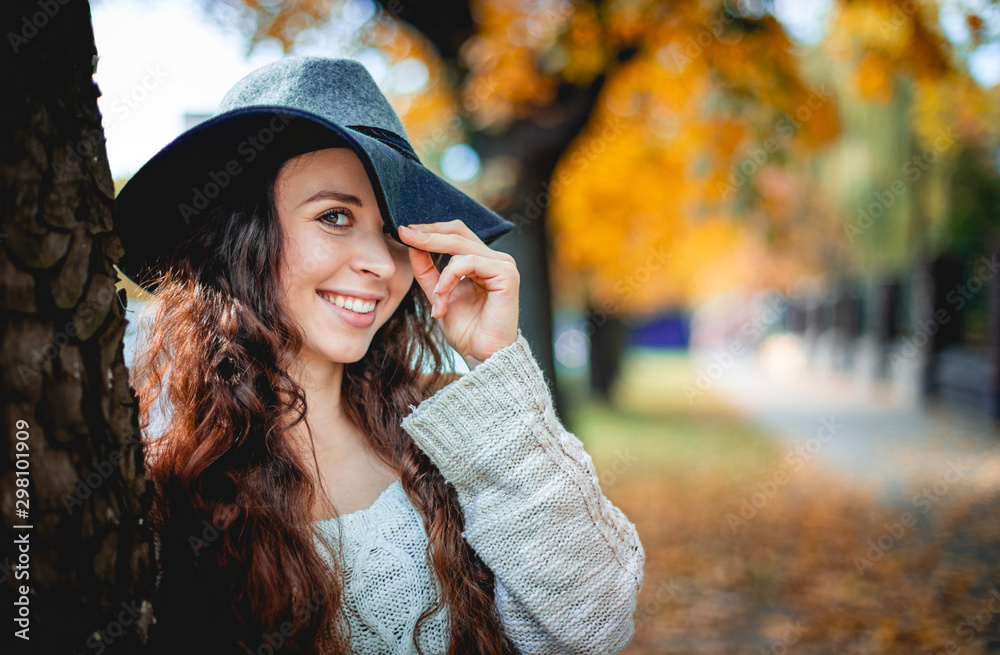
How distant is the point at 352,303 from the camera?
68.6 inches

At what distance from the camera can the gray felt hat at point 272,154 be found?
1.54 meters

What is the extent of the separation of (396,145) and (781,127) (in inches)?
253

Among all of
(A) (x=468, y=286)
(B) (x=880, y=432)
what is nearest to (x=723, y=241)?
(B) (x=880, y=432)

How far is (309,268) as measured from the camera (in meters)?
1.67

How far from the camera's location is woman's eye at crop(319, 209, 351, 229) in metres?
1.70

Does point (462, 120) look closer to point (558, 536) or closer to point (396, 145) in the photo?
point (396, 145)

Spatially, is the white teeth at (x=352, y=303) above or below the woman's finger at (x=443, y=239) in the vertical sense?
below

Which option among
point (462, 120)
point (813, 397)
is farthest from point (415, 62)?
point (813, 397)

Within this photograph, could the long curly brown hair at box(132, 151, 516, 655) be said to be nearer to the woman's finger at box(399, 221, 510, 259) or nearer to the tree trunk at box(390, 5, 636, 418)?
the woman's finger at box(399, 221, 510, 259)

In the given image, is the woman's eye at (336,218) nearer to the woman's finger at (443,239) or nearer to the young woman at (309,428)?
the young woman at (309,428)

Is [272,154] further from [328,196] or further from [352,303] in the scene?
[352,303]

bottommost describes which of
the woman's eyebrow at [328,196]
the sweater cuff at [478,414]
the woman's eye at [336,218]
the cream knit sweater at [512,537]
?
the cream knit sweater at [512,537]

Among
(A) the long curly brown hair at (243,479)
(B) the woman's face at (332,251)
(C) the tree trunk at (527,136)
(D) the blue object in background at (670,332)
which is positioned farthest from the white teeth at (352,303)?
(D) the blue object in background at (670,332)

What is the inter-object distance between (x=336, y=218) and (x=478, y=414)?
1.99 feet
